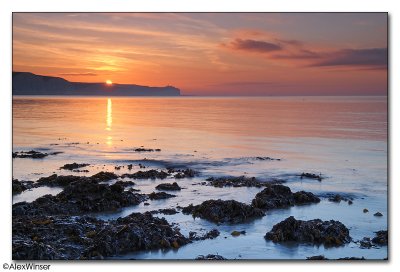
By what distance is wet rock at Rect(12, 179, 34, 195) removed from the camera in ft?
51.5

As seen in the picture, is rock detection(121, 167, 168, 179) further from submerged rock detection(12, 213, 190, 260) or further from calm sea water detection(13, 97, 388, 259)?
submerged rock detection(12, 213, 190, 260)

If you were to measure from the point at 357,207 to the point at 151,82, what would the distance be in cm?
796

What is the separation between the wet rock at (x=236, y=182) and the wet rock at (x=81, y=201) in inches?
149

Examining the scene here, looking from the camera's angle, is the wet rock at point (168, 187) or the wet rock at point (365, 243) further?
the wet rock at point (168, 187)

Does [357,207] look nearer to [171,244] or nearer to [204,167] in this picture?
[171,244]

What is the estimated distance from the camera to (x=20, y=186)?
16031 mm

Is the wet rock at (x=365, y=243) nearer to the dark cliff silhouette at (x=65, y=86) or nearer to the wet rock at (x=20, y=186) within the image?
the dark cliff silhouette at (x=65, y=86)

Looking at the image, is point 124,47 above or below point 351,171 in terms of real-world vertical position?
above

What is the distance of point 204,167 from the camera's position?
70.4ft

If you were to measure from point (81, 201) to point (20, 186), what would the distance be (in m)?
3.66

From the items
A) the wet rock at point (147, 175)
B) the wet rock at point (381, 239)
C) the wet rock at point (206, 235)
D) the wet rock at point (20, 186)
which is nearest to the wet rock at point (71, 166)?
the wet rock at point (147, 175)

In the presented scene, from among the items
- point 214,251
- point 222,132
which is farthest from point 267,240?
point 222,132

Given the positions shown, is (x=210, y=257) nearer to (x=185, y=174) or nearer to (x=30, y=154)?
(x=185, y=174)

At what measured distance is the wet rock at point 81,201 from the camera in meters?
13.0
